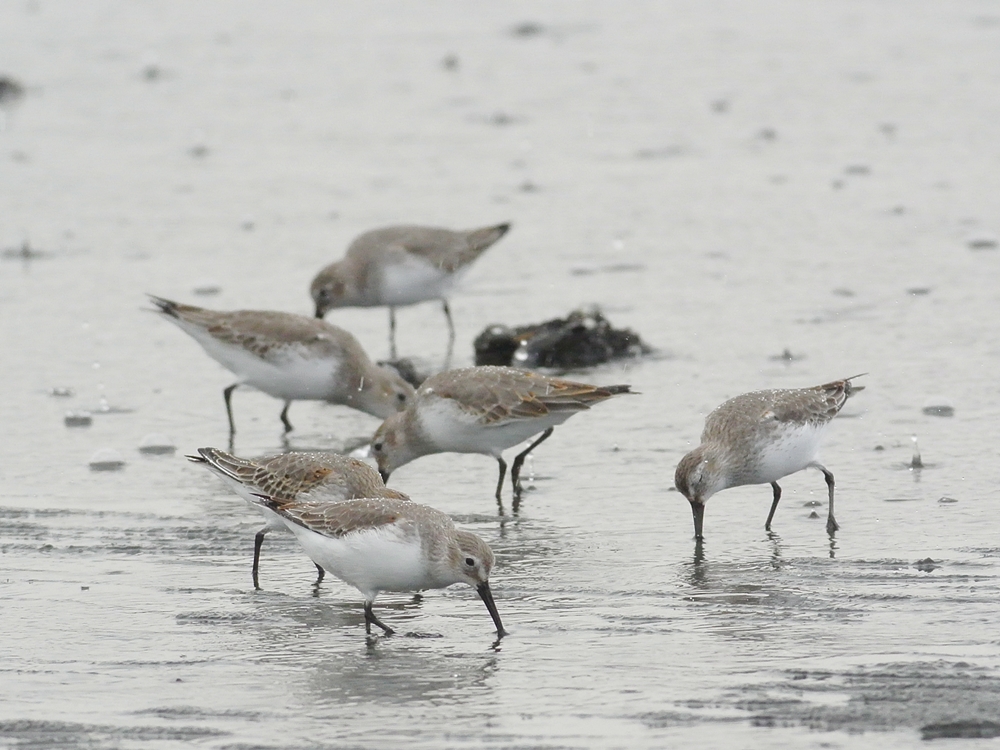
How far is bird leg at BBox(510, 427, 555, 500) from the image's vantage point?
359 inches

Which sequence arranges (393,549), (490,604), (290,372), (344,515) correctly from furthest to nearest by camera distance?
(290,372)
(344,515)
(393,549)
(490,604)

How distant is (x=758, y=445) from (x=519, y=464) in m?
1.57

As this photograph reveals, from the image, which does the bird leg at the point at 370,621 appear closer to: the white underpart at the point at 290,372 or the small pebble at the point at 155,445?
the small pebble at the point at 155,445

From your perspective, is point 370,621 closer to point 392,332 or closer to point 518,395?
point 518,395

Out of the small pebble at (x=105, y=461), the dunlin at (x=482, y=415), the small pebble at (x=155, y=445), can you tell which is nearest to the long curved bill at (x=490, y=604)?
the dunlin at (x=482, y=415)

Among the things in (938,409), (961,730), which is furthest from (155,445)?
(961,730)

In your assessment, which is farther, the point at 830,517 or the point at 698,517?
the point at 830,517

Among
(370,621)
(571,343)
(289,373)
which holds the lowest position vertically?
(370,621)

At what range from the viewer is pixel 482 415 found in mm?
9094

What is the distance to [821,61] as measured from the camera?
68.9 feet

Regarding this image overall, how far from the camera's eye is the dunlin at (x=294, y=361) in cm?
1043

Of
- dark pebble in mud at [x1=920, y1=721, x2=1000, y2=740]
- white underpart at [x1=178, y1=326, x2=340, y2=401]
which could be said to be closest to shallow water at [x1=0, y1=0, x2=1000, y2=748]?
dark pebble in mud at [x1=920, y1=721, x2=1000, y2=740]

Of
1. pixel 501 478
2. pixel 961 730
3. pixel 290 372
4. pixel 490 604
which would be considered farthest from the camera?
pixel 290 372

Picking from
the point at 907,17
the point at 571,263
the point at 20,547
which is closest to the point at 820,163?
the point at 571,263
